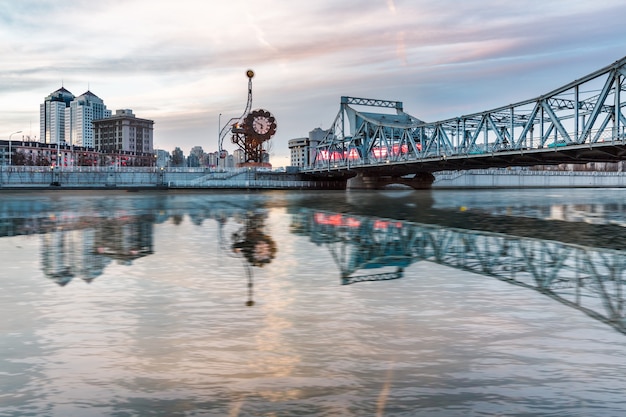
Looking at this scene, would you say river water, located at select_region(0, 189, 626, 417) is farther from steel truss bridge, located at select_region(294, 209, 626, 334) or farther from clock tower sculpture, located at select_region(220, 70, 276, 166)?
clock tower sculpture, located at select_region(220, 70, 276, 166)

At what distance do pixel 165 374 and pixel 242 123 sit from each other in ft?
510

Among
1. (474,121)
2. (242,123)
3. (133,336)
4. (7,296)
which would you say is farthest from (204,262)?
(242,123)

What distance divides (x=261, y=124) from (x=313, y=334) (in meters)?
152

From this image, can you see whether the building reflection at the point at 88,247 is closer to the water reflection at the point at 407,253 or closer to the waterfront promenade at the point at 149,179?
the water reflection at the point at 407,253

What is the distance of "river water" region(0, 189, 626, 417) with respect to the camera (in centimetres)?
560

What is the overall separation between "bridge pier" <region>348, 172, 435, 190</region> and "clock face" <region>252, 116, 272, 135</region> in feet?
111

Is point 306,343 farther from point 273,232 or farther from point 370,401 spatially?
point 273,232

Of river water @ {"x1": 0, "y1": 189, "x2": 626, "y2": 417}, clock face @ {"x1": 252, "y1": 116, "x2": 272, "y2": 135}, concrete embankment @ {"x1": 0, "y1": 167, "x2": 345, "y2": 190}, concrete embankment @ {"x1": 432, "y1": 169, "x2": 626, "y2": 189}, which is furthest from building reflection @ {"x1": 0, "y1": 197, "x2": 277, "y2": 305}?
concrete embankment @ {"x1": 432, "y1": 169, "x2": 626, "y2": 189}

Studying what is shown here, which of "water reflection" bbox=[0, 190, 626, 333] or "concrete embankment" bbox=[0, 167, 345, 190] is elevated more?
"concrete embankment" bbox=[0, 167, 345, 190]

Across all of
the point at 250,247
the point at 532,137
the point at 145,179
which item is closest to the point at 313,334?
the point at 250,247

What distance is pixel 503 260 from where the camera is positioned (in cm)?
1594

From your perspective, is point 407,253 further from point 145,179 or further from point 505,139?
point 145,179

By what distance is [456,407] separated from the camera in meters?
5.39

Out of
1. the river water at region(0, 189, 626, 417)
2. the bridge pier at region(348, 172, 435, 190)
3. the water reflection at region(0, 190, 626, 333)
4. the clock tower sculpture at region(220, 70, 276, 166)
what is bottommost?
the river water at region(0, 189, 626, 417)
